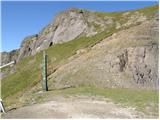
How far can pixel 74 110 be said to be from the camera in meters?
20.7

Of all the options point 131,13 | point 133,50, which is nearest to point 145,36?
point 133,50

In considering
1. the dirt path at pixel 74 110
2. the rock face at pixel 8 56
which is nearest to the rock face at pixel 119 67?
the dirt path at pixel 74 110

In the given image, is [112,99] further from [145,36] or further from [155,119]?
[145,36]

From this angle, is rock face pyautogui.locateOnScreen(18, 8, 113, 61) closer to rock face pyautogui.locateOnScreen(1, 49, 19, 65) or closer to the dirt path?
rock face pyautogui.locateOnScreen(1, 49, 19, 65)

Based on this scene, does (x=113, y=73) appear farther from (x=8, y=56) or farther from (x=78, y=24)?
(x=8, y=56)

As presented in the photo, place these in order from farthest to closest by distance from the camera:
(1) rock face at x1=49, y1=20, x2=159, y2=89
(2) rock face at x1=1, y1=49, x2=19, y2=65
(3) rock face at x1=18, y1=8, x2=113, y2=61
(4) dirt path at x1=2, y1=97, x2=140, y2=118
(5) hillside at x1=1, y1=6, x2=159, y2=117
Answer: (2) rock face at x1=1, y1=49, x2=19, y2=65 → (3) rock face at x1=18, y1=8, x2=113, y2=61 → (1) rock face at x1=49, y1=20, x2=159, y2=89 → (5) hillside at x1=1, y1=6, x2=159, y2=117 → (4) dirt path at x1=2, y1=97, x2=140, y2=118

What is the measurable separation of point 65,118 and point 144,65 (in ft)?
78.1

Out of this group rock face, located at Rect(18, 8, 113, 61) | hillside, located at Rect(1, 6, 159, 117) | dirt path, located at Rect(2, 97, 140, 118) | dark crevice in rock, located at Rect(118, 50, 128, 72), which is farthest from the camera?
rock face, located at Rect(18, 8, 113, 61)

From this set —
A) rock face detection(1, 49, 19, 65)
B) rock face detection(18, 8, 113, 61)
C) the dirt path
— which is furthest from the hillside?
rock face detection(1, 49, 19, 65)

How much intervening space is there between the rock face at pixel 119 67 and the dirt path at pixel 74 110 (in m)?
12.5

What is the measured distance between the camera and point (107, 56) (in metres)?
41.9

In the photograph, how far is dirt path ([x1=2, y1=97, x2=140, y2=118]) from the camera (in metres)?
19.6

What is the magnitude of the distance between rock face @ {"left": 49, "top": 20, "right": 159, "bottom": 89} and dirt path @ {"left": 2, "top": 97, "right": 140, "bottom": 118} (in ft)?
41.1

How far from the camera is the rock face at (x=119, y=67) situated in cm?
3691
